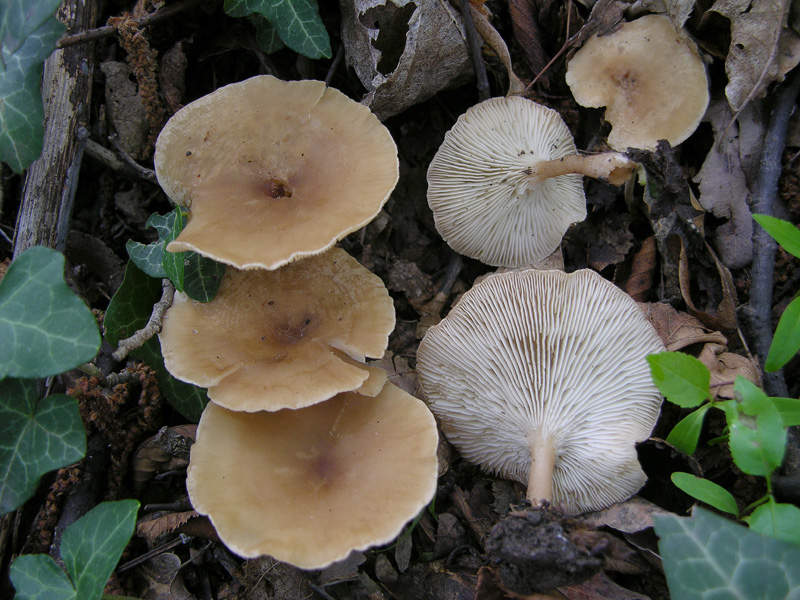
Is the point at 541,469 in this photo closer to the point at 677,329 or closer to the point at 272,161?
the point at 677,329

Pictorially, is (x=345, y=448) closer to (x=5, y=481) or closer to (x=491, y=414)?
(x=491, y=414)

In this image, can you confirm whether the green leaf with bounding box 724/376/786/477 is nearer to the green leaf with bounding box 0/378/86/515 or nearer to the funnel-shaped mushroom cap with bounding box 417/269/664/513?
the funnel-shaped mushroom cap with bounding box 417/269/664/513

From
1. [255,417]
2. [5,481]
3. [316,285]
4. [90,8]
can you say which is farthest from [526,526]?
[90,8]

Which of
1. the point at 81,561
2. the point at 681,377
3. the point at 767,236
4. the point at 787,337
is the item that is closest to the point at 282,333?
the point at 81,561

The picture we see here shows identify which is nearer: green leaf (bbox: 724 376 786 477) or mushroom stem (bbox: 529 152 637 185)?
green leaf (bbox: 724 376 786 477)

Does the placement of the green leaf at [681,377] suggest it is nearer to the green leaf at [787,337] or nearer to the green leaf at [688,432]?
A: the green leaf at [688,432]

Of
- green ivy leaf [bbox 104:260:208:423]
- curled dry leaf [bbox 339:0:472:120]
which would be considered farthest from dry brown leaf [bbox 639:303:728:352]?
green ivy leaf [bbox 104:260:208:423]
